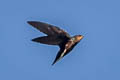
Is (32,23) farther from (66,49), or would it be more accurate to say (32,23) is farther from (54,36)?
(66,49)

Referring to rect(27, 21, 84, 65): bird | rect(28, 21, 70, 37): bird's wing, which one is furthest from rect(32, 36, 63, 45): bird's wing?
rect(28, 21, 70, 37): bird's wing

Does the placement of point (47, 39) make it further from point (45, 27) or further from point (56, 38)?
point (45, 27)

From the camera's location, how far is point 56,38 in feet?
52.8

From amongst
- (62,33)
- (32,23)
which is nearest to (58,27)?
(62,33)

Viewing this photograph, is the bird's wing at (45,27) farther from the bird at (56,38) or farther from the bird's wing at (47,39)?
the bird's wing at (47,39)

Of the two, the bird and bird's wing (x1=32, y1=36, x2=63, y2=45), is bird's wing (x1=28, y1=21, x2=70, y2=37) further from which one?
bird's wing (x1=32, y1=36, x2=63, y2=45)

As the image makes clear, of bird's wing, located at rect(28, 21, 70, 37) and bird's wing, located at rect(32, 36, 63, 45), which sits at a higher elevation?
bird's wing, located at rect(28, 21, 70, 37)

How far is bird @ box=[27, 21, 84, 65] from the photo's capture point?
15.8m

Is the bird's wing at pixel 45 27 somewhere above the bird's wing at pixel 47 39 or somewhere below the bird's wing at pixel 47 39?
above

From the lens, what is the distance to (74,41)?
54.5 ft

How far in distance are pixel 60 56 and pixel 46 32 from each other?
1.47 m

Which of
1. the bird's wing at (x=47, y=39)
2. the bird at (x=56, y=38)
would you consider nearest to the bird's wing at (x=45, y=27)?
the bird at (x=56, y=38)

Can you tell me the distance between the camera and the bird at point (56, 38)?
15797 mm

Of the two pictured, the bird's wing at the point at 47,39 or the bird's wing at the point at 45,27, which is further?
the bird's wing at the point at 47,39
